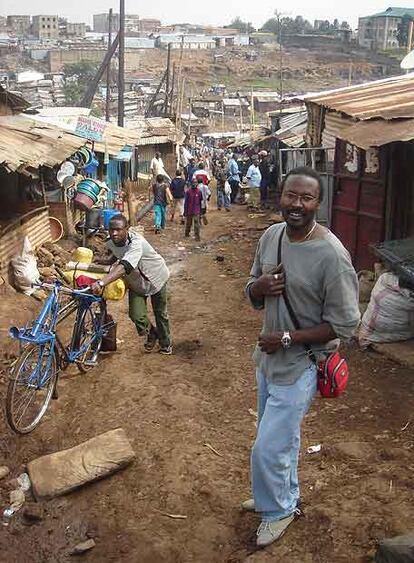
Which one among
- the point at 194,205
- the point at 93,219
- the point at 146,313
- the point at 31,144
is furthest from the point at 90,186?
the point at 146,313

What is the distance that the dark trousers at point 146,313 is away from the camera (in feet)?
20.3

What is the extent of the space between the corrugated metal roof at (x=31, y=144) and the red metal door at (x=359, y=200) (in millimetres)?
4295

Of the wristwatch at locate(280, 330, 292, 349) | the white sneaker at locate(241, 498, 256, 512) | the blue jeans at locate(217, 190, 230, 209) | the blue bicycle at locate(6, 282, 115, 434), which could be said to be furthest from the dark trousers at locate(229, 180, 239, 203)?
the wristwatch at locate(280, 330, 292, 349)

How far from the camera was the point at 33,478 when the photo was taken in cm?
419

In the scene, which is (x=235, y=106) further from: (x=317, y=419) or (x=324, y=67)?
(x=317, y=419)

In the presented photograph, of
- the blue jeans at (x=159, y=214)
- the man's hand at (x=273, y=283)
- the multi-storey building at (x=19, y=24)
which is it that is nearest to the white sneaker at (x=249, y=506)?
the man's hand at (x=273, y=283)

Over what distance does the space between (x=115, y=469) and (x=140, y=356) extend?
2.39 m

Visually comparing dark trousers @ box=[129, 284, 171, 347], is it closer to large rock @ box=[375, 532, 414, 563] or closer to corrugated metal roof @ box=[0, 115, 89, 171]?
corrugated metal roof @ box=[0, 115, 89, 171]

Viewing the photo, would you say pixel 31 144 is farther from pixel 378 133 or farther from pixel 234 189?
pixel 234 189

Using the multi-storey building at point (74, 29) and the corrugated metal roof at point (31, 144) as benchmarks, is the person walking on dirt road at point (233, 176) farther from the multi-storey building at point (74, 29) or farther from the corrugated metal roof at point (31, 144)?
the multi-storey building at point (74, 29)

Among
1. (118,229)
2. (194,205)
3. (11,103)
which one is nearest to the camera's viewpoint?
(118,229)

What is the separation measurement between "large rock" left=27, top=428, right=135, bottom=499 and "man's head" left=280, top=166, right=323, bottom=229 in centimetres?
228

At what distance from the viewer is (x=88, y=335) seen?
6004 millimetres

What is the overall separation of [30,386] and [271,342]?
8.60 feet
